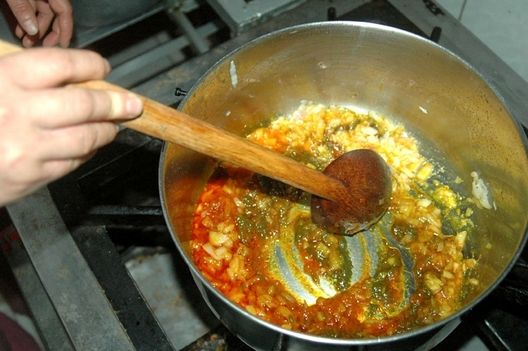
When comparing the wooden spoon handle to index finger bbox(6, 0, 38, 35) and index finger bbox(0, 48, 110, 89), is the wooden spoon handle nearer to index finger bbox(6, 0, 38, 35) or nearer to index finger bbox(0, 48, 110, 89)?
index finger bbox(0, 48, 110, 89)

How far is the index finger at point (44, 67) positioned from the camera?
536 millimetres

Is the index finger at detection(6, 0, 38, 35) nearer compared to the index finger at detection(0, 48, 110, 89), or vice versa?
the index finger at detection(0, 48, 110, 89)

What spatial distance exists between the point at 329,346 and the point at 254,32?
0.76 meters

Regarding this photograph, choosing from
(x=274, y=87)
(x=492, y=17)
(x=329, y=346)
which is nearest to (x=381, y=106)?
(x=274, y=87)

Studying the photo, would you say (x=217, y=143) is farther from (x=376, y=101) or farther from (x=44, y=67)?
(x=376, y=101)

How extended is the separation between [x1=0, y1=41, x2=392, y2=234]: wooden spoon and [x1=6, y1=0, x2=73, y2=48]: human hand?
0.65m

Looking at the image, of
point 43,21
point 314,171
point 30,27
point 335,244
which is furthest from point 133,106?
point 43,21

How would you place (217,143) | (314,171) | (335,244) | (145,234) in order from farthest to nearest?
(145,234), (335,244), (314,171), (217,143)

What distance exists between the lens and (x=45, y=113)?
1.77 ft

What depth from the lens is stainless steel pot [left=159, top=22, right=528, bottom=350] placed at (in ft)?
3.23

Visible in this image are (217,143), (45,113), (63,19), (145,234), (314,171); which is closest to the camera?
(45,113)

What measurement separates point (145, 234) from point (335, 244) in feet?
1.92

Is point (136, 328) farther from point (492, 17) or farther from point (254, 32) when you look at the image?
point (492, 17)

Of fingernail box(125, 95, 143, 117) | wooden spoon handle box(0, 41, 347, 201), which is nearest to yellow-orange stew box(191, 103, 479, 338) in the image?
wooden spoon handle box(0, 41, 347, 201)
